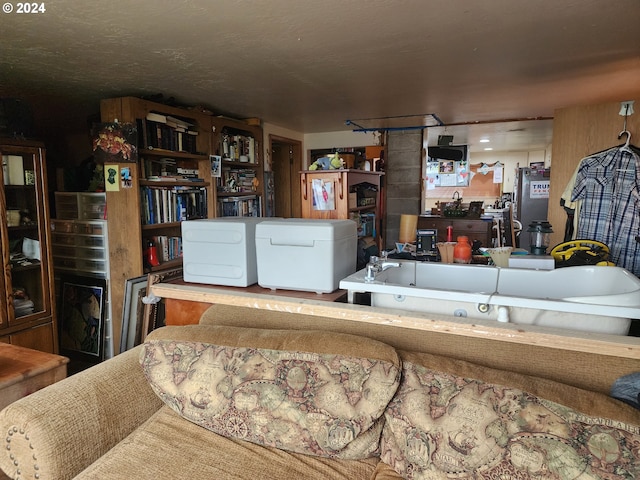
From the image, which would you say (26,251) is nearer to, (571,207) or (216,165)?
(216,165)

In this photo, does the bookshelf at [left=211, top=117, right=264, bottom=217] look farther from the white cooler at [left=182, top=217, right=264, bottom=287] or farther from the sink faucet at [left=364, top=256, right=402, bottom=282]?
the sink faucet at [left=364, top=256, right=402, bottom=282]

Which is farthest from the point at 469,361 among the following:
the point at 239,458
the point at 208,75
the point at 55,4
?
the point at 208,75

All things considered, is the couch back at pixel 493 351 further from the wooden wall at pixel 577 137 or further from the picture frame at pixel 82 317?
the wooden wall at pixel 577 137

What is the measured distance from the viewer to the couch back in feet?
4.19

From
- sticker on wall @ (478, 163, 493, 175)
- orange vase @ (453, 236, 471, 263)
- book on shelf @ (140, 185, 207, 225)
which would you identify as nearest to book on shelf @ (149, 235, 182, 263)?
book on shelf @ (140, 185, 207, 225)

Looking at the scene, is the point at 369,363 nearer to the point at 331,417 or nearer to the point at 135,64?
the point at 331,417

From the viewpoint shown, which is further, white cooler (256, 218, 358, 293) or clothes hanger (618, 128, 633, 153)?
clothes hanger (618, 128, 633, 153)

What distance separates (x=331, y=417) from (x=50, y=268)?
2440mm

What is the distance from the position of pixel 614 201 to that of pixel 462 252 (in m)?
1.68

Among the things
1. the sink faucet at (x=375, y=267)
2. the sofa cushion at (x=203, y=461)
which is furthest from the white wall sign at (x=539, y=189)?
the sofa cushion at (x=203, y=461)

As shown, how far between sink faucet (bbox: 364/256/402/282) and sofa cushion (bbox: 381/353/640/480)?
350 millimetres

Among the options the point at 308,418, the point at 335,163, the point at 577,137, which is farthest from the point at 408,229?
the point at 577,137

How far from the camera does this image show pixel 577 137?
10.4 feet

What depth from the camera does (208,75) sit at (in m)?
2.65
